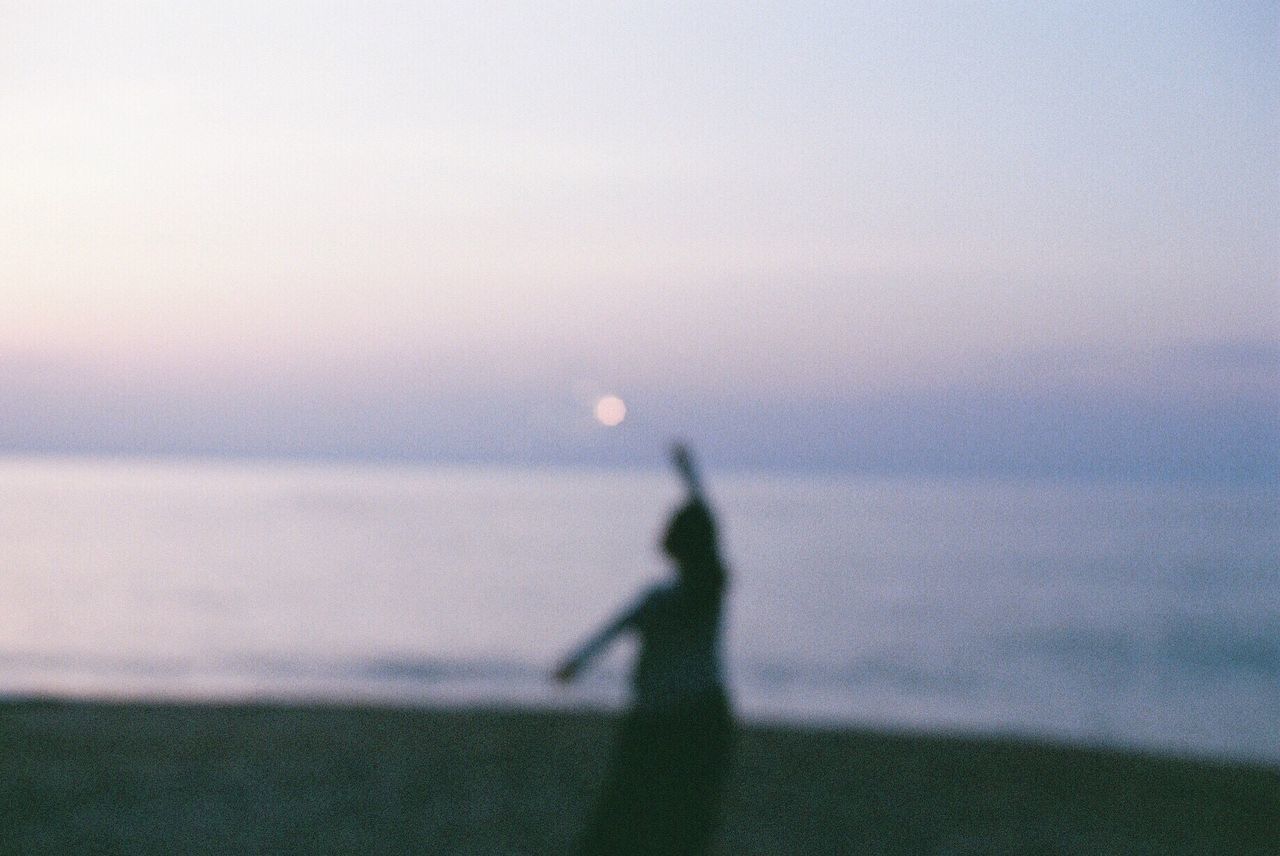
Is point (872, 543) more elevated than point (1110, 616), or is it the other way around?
point (1110, 616)

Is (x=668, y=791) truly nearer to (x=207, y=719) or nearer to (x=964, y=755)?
(x=964, y=755)

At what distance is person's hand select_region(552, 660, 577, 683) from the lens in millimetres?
4266

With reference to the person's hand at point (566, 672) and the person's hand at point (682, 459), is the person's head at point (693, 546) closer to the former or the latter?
the person's hand at point (682, 459)

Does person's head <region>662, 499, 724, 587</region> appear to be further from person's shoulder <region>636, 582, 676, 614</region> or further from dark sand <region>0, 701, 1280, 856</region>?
dark sand <region>0, 701, 1280, 856</region>

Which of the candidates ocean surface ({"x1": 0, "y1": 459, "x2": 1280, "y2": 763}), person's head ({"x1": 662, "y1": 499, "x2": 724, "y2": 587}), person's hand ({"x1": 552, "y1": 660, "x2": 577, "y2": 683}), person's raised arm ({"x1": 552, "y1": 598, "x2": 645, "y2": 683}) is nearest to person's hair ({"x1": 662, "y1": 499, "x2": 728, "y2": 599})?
person's head ({"x1": 662, "y1": 499, "x2": 724, "y2": 587})

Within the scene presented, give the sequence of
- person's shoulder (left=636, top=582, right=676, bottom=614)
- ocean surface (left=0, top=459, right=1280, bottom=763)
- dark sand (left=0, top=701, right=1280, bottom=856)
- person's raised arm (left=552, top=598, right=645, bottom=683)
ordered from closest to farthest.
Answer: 1. person's raised arm (left=552, top=598, right=645, bottom=683)
2. person's shoulder (left=636, top=582, right=676, bottom=614)
3. dark sand (left=0, top=701, right=1280, bottom=856)
4. ocean surface (left=0, top=459, right=1280, bottom=763)

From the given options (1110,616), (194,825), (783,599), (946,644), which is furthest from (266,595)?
(194,825)

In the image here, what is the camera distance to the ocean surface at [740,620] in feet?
74.1

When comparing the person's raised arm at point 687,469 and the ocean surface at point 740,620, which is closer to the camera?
the person's raised arm at point 687,469

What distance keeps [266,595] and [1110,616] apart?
26683 mm

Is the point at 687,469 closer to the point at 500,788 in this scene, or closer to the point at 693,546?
the point at 693,546

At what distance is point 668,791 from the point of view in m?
4.61

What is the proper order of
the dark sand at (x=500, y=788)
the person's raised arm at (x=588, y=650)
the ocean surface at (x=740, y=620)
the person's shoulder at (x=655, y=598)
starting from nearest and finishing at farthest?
the person's raised arm at (x=588, y=650) < the person's shoulder at (x=655, y=598) < the dark sand at (x=500, y=788) < the ocean surface at (x=740, y=620)

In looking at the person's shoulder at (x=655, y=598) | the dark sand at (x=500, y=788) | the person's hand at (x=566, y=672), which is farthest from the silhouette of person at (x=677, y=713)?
the dark sand at (x=500, y=788)
